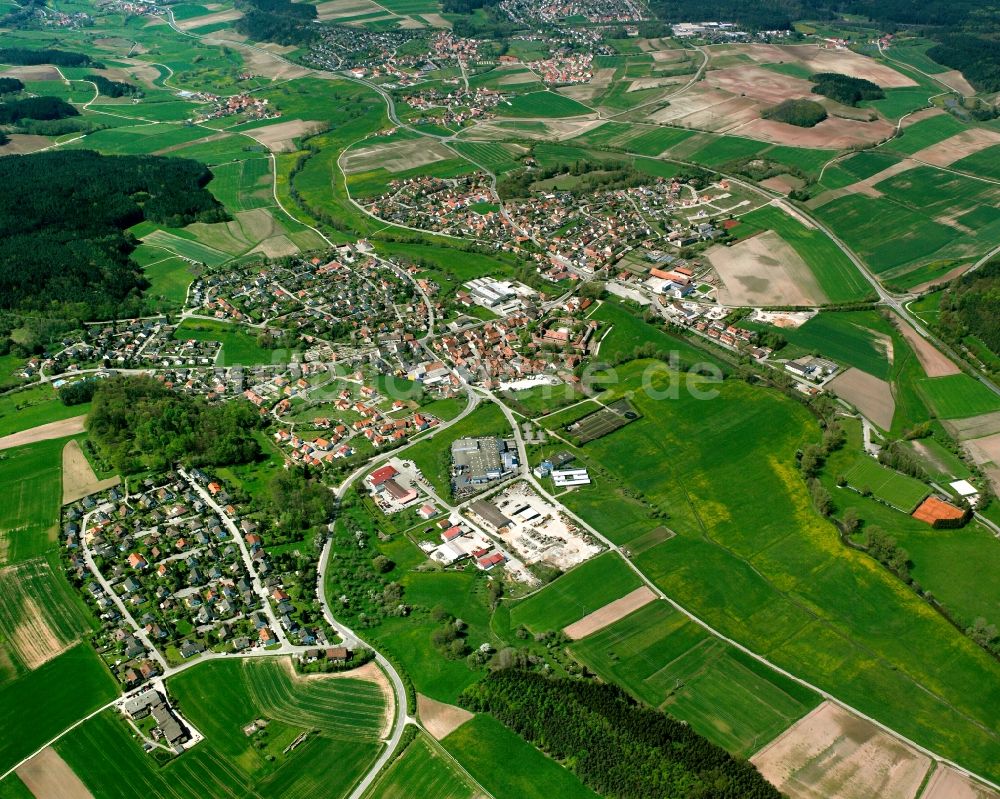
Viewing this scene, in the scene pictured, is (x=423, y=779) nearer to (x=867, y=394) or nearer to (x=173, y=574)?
(x=173, y=574)

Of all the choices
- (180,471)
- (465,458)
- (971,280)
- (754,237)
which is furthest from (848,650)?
(754,237)

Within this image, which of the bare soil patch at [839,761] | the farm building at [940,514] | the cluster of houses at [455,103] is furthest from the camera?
the cluster of houses at [455,103]

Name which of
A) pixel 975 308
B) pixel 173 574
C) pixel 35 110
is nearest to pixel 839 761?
pixel 173 574

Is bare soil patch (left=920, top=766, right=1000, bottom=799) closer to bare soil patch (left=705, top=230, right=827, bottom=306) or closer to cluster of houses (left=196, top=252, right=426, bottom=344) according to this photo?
bare soil patch (left=705, top=230, right=827, bottom=306)

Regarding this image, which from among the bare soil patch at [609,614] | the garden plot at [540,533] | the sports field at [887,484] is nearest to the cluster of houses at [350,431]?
the garden plot at [540,533]

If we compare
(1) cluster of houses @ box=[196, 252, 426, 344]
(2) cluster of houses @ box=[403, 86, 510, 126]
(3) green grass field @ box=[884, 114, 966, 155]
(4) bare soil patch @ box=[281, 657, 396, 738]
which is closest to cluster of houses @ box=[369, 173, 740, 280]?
(1) cluster of houses @ box=[196, 252, 426, 344]

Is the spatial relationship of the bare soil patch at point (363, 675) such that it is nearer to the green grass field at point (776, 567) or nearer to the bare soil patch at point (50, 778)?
the bare soil patch at point (50, 778)
